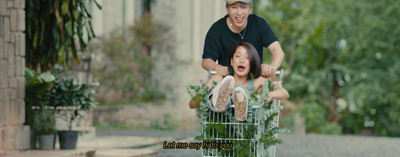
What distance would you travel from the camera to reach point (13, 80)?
351 inches

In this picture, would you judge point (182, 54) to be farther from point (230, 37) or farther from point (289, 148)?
point (230, 37)

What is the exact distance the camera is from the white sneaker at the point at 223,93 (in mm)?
4625

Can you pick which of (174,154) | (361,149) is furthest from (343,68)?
(174,154)

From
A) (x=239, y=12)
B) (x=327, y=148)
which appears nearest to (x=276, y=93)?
(x=239, y=12)

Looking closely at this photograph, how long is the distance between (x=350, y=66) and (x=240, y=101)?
2025 centimetres

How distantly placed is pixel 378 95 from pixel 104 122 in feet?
30.2

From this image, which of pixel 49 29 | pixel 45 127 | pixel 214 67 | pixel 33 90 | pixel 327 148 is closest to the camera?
pixel 214 67

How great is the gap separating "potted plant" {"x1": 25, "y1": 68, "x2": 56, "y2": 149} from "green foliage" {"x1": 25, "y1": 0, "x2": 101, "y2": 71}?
522 millimetres

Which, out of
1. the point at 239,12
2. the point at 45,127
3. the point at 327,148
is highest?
the point at 239,12

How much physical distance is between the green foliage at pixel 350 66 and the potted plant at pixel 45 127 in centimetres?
1388

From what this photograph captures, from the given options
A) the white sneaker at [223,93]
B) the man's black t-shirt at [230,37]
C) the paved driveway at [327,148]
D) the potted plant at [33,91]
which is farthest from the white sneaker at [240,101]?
the paved driveway at [327,148]

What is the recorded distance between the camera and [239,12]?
521 centimetres

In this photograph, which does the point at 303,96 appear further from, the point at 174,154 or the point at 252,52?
the point at 252,52

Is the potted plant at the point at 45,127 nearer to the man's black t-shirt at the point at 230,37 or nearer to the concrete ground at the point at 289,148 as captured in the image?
the concrete ground at the point at 289,148
